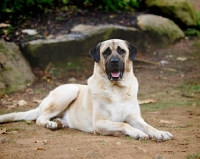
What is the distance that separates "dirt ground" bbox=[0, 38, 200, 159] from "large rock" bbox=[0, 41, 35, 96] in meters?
0.25

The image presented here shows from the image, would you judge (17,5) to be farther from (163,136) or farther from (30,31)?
(163,136)

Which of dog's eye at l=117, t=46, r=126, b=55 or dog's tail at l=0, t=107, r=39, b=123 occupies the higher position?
dog's eye at l=117, t=46, r=126, b=55

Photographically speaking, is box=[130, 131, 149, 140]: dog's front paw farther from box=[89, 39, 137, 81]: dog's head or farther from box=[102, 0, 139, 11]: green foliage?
box=[102, 0, 139, 11]: green foliage

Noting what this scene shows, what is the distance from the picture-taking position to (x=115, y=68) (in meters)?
5.74

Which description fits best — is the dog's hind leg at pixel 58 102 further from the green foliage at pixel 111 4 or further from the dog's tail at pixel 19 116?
the green foliage at pixel 111 4

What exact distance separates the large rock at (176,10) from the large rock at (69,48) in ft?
7.89

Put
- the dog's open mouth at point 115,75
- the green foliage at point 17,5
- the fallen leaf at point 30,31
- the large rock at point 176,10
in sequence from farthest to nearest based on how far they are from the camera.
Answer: the large rock at point 176,10 < the green foliage at point 17,5 < the fallen leaf at point 30,31 < the dog's open mouth at point 115,75

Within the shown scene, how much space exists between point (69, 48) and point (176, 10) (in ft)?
14.5

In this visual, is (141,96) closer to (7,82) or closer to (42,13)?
(7,82)

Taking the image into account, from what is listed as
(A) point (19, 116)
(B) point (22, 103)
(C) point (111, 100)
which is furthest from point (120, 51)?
(B) point (22, 103)

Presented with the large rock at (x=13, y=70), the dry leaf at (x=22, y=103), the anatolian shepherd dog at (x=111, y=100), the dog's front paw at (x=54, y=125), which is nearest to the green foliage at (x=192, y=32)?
the large rock at (x=13, y=70)

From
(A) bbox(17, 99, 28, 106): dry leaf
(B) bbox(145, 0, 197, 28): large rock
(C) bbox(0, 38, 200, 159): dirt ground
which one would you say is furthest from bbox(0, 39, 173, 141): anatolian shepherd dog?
(B) bbox(145, 0, 197, 28): large rock

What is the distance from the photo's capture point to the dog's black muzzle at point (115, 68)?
569 centimetres

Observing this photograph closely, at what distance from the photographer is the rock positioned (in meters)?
11.9
